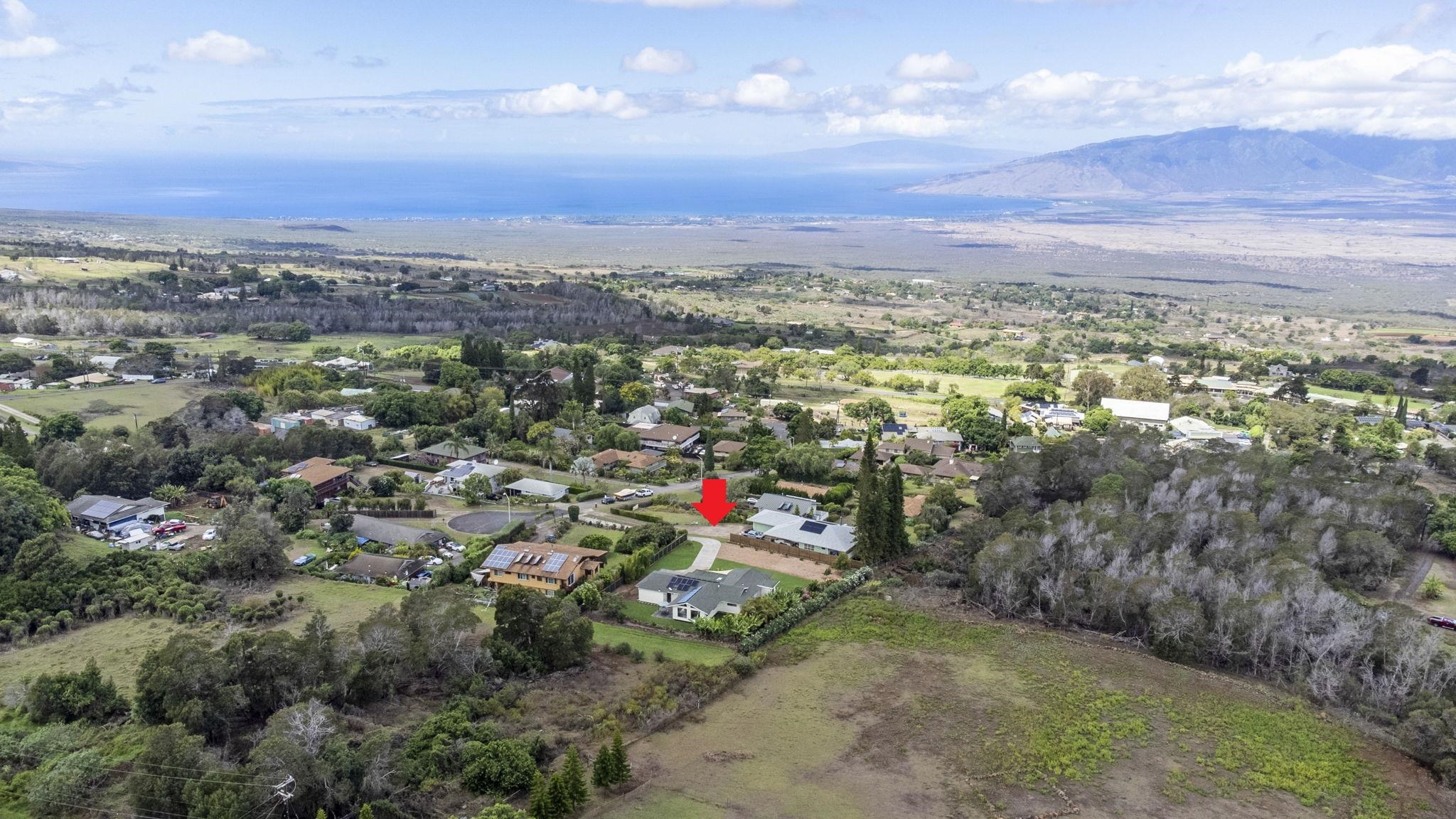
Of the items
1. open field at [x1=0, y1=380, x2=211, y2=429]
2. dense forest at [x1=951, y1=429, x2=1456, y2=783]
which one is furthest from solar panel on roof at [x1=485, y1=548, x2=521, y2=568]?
open field at [x1=0, y1=380, x2=211, y2=429]

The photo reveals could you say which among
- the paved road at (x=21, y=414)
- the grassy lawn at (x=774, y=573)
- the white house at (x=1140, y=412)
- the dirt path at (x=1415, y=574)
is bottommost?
the dirt path at (x=1415, y=574)

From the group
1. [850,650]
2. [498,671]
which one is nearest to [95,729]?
[498,671]

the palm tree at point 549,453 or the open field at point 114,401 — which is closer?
the palm tree at point 549,453

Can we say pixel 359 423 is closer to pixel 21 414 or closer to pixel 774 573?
pixel 21 414

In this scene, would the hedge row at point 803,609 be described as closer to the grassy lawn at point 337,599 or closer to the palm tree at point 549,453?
the grassy lawn at point 337,599

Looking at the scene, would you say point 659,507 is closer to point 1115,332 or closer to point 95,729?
→ point 95,729

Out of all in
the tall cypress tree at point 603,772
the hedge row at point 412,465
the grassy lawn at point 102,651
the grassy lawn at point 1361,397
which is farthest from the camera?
the grassy lawn at point 1361,397

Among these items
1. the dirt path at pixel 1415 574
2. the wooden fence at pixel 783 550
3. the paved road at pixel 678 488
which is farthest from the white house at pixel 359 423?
the dirt path at pixel 1415 574
